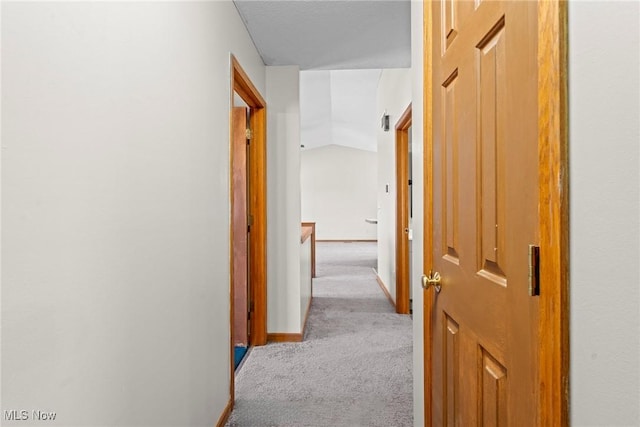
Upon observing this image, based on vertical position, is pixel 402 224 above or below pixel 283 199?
below

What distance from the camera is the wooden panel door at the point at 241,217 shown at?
9.70ft

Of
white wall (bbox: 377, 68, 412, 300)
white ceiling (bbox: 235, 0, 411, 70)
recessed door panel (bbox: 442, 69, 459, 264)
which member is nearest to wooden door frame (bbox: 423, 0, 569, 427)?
recessed door panel (bbox: 442, 69, 459, 264)

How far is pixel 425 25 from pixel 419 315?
109 cm

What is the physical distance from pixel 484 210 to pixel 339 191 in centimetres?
1073

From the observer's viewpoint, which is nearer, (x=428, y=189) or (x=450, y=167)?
(x=450, y=167)

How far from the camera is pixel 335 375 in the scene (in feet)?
8.17

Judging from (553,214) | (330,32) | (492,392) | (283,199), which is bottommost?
(492,392)

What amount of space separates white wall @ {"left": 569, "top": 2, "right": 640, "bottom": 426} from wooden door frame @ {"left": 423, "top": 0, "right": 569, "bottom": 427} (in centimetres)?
1

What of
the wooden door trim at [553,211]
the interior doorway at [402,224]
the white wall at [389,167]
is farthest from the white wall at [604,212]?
the interior doorway at [402,224]

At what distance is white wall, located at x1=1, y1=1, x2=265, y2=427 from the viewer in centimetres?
73

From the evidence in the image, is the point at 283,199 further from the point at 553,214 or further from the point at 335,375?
the point at 553,214

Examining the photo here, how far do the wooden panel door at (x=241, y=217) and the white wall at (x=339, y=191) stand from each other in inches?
338

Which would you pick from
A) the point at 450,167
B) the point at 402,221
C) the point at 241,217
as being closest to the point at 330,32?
the point at 241,217

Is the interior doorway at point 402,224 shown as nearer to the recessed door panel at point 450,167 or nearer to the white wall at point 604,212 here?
the recessed door panel at point 450,167
